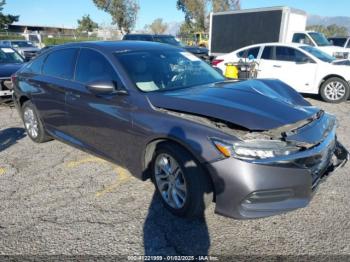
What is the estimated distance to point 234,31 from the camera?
15086mm

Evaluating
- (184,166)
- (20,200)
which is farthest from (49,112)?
(184,166)

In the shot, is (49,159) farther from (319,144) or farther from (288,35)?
(288,35)

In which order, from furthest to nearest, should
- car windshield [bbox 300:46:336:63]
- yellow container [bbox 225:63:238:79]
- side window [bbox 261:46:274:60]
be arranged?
yellow container [bbox 225:63:238:79] < side window [bbox 261:46:274:60] < car windshield [bbox 300:46:336:63]

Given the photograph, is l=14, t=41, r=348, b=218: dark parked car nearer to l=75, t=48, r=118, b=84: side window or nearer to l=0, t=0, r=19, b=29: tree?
l=75, t=48, r=118, b=84: side window

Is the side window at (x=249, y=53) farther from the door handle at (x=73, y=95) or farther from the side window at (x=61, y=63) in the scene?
the door handle at (x=73, y=95)

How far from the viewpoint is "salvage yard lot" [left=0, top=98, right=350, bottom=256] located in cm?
280

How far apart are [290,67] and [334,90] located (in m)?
1.31

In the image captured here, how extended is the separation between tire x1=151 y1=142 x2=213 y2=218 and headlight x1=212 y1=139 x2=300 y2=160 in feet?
1.01

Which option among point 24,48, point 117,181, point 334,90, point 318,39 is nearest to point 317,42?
point 318,39

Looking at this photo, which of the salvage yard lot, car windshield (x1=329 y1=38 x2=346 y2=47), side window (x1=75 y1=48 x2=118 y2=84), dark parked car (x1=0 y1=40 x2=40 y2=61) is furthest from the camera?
dark parked car (x1=0 y1=40 x2=40 y2=61)

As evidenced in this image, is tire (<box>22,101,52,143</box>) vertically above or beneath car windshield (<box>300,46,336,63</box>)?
beneath

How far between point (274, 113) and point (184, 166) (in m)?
0.95

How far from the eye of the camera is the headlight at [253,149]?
2682 millimetres

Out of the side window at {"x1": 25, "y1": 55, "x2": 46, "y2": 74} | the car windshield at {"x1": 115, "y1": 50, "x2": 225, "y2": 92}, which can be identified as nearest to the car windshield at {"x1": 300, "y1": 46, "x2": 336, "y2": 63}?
the car windshield at {"x1": 115, "y1": 50, "x2": 225, "y2": 92}
